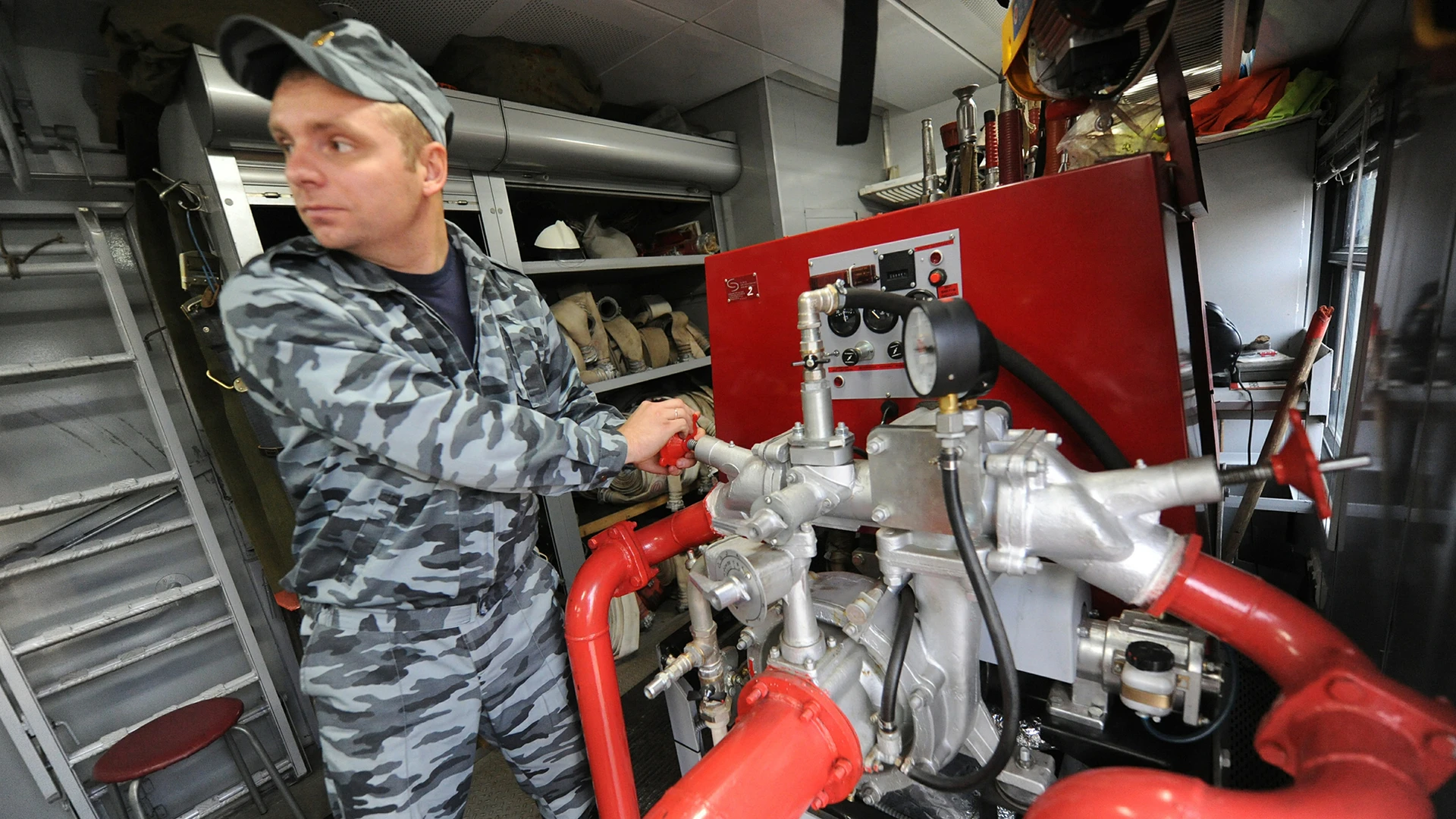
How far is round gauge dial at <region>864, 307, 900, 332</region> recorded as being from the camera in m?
1.02

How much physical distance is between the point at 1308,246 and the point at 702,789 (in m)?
4.62

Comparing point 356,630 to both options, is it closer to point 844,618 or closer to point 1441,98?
point 844,618

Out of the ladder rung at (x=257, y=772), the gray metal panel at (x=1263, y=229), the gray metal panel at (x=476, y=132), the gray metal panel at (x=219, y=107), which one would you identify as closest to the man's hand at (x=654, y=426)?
the gray metal panel at (x=219, y=107)

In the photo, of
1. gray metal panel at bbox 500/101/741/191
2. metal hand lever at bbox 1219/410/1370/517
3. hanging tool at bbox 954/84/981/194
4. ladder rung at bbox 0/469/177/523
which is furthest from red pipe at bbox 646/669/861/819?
ladder rung at bbox 0/469/177/523

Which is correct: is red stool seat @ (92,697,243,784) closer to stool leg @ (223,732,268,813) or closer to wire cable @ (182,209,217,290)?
stool leg @ (223,732,268,813)

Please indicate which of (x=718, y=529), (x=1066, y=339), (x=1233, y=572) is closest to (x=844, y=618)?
(x=718, y=529)

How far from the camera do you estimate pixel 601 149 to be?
2.35m

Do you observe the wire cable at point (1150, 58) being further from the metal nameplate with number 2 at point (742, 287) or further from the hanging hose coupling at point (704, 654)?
the hanging hose coupling at point (704, 654)

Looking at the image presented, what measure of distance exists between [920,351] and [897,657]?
432 mm

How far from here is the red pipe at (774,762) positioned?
Result: 2.09 feet

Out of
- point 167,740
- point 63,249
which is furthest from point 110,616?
point 63,249

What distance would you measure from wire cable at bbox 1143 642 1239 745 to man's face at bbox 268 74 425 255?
1.36 meters

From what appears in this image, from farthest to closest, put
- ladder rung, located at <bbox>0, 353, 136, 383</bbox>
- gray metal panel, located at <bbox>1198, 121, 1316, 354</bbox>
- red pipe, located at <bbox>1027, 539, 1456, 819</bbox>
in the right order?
gray metal panel, located at <bbox>1198, 121, 1316, 354</bbox> → ladder rung, located at <bbox>0, 353, 136, 383</bbox> → red pipe, located at <bbox>1027, 539, 1456, 819</bbox>

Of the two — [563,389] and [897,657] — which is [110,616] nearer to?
[563,389]
